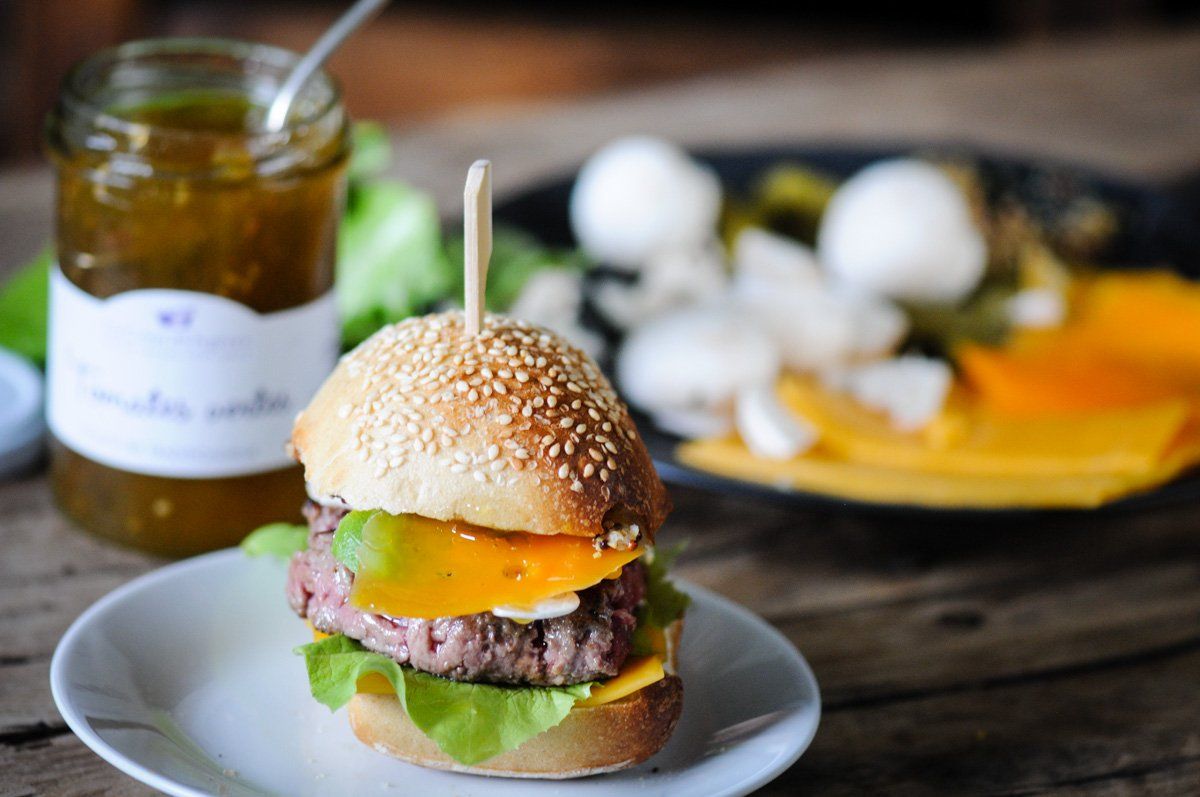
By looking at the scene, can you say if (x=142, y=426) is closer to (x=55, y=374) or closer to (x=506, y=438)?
(x=55, y=374)

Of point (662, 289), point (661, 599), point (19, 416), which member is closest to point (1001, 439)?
point (662, 289)

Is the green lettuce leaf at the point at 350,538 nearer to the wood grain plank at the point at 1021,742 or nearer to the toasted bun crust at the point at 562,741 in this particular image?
the toasted bun crust at the point at 562,741

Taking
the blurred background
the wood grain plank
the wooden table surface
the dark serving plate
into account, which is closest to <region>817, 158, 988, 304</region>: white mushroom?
the dark serving plate

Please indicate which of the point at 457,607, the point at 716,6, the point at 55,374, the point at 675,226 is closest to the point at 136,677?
the point at 457,607

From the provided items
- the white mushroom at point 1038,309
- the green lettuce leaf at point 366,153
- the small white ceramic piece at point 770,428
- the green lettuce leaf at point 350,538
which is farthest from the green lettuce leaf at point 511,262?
the green lettuce leaf at point 350,538

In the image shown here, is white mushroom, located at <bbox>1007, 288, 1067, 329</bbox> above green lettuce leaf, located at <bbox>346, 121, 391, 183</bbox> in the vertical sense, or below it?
below

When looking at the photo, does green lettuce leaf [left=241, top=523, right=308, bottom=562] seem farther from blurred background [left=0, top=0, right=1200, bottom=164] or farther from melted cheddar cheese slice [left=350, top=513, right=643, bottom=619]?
blurred background [left=0, top=0, right=1200, bottom=164]
